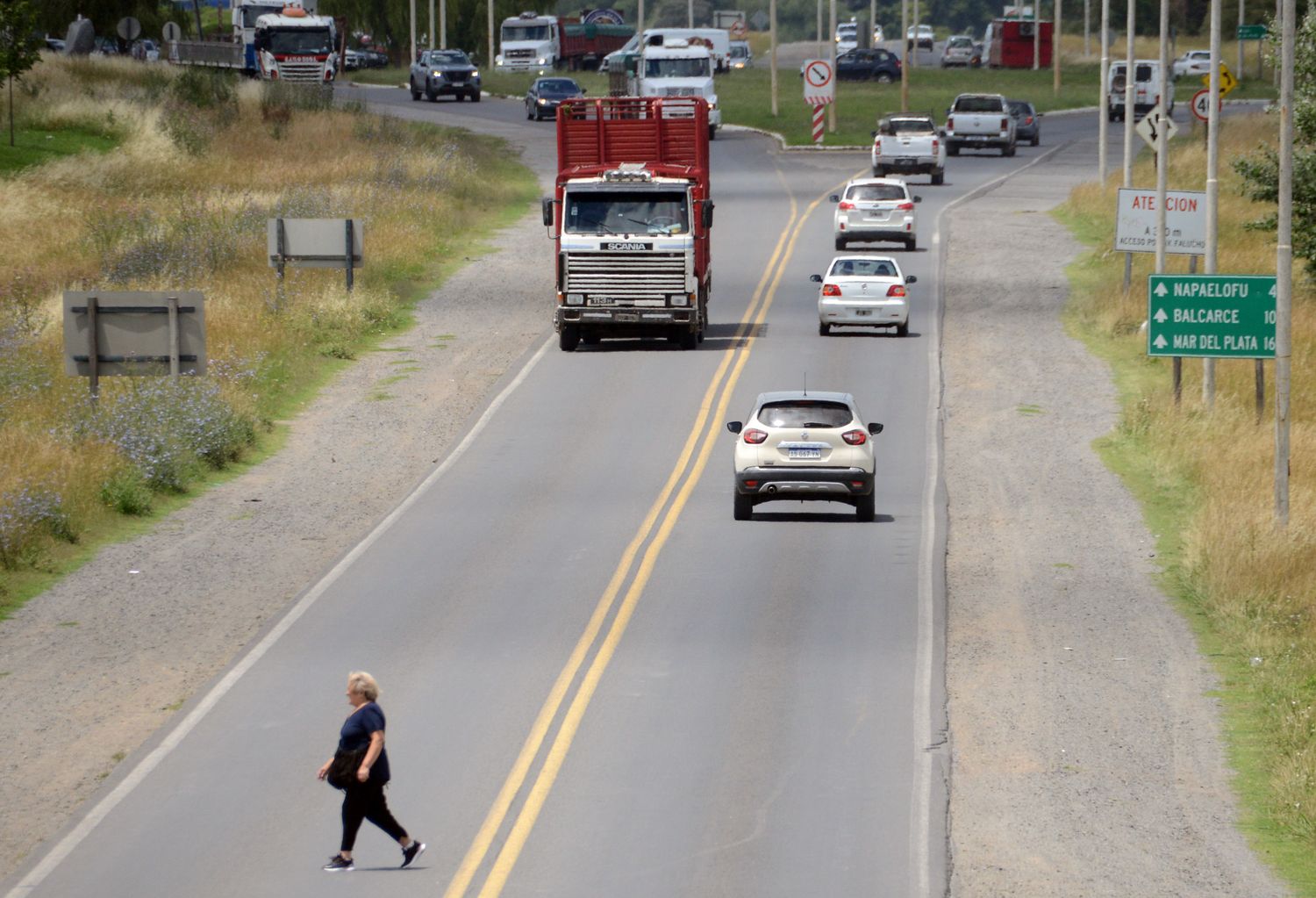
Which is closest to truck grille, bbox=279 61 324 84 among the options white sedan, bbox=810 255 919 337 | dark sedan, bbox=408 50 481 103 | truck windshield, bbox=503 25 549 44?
dark sedan, bbox=408 50 481 103

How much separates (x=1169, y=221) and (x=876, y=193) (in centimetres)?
1585

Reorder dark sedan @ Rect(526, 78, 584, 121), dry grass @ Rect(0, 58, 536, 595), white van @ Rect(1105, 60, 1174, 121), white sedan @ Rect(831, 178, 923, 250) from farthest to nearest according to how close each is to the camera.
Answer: white van @ Rect(1105, 60, 1174, 121) < dark sedan @ Rect(526, 78, 584, 121) < white sedan @ Rect(831, 178, 923, 250) < dry grass @ Rect(0, 58, 536, 595)

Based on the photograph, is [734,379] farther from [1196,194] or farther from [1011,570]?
[1011,570]

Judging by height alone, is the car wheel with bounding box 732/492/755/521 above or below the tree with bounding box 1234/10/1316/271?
below

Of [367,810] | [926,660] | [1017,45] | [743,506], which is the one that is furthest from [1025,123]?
Result: [367,810]

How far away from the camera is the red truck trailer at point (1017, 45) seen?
126 metres

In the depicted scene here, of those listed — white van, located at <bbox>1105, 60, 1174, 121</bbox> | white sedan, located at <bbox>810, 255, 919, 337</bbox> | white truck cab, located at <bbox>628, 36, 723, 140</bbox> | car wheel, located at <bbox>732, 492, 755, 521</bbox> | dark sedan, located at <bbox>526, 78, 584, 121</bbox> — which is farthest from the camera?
white van, located at <bbox>1105, 60, 1174, 121</bbox>

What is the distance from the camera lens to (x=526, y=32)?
11081 centimetres

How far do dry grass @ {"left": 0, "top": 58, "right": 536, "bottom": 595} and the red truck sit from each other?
17.8 feet

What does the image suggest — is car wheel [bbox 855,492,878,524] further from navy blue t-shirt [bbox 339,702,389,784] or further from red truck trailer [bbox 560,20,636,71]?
red truck trailer [bbox 560,20,636,71]

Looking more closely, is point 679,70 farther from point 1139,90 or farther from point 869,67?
point 869,67

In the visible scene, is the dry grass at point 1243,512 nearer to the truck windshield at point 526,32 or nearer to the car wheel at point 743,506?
the car wheel at point 743,506

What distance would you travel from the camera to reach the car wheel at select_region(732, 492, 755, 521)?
2617 centimetres

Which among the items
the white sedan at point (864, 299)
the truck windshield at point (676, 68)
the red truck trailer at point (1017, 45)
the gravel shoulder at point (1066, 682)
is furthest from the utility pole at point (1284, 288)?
the red truck trailer at point (1017, 45)
